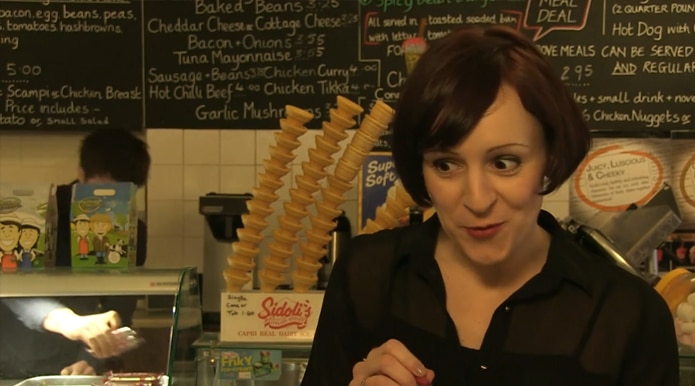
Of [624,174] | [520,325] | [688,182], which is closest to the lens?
[520,325]

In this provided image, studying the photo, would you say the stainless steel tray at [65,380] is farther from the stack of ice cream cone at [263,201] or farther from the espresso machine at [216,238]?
the espresso machine at [216,238]

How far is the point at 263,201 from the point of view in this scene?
5.78 ft

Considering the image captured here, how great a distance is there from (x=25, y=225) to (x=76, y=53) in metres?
1.58

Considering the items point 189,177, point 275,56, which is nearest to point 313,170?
point 275,56

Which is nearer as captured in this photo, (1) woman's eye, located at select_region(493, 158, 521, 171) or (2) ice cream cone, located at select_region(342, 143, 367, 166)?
(1) woman's eye, located at select_region(493, 158, 521, 171)

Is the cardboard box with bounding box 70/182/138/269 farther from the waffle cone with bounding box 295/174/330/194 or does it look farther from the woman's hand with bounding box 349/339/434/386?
the woman's hand with bounding box 349/339/434/386

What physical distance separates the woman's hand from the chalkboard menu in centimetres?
216

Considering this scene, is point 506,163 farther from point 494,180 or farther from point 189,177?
point 189,177

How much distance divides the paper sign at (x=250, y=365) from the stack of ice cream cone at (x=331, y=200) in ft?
0.55

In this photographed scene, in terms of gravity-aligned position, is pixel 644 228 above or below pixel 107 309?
above

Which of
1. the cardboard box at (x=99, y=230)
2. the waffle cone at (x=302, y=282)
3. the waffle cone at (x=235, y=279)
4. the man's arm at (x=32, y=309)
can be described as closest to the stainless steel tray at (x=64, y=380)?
the man's arm at (x=32, y=309)

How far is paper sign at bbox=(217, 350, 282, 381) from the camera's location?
171cm

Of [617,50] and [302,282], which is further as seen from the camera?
[617,50]

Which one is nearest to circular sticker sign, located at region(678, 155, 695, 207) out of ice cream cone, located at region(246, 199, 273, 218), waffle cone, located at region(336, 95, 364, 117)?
waffle cone, located at region(336, 95, 364, 117)
